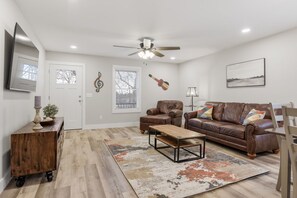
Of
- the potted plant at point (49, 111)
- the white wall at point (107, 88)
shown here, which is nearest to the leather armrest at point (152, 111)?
the white wall at point (107, 88)

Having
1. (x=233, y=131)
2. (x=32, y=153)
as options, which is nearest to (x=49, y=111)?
(x=32, y=153)

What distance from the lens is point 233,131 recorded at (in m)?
3.38

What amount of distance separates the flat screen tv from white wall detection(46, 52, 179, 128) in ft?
8.32

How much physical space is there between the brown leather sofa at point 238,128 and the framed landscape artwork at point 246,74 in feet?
1.86

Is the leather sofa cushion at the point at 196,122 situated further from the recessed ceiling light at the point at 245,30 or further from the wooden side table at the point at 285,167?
the wooden side table at the point at 285,167

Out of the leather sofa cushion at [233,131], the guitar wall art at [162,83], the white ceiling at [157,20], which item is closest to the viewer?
the white ceiling at [157,20]

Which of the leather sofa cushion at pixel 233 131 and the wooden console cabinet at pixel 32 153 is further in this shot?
the leather sofa cushion at pixel 233 131

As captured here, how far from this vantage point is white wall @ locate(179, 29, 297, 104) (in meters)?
3.36

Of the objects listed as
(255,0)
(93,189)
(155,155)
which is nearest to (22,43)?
(93,189)

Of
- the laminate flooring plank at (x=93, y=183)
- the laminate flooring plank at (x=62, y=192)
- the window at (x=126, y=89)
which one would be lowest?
the laminate flooring plank at (x=62, y=192)

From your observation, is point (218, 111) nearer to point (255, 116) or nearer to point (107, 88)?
point (255, 116)

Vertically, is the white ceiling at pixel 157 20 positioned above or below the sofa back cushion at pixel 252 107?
above

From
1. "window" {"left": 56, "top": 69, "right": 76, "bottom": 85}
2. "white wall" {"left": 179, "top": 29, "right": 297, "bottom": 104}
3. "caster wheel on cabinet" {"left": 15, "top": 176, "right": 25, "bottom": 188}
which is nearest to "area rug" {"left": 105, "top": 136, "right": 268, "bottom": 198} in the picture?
"caster wheel on cabinet" {"left": 15, "top": 176, "right": 25, "bottom": 188}

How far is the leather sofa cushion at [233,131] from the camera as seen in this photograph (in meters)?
3.23
